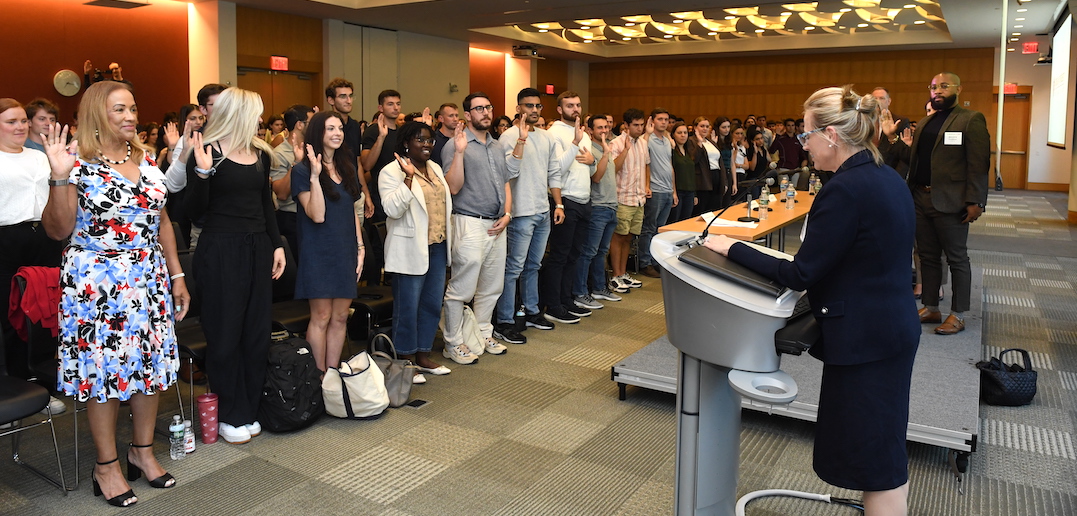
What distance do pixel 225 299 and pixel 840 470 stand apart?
2.58m

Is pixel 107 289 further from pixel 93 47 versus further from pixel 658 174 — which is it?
pixel 93 47

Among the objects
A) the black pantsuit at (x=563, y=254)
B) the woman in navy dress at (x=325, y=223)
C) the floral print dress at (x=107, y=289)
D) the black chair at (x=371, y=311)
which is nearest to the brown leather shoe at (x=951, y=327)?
the black pantsuit at (x=563, y=254)

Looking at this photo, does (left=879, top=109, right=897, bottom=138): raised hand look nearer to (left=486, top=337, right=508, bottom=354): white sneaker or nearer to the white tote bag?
(left=486, top=337, right=508, bottom=354): white sneaker

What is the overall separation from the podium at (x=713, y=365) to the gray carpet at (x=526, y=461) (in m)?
0.84

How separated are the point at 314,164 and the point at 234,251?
58 cm

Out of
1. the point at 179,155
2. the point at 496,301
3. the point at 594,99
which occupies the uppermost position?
the point at 594,99

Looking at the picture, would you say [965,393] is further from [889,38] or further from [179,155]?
[889,38]

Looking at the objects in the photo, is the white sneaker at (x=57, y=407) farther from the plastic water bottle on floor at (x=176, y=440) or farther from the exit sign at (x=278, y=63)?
the exit sign at (x=278, y=63)

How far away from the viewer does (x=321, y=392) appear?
154 inches

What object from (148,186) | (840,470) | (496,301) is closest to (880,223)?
(840,470)

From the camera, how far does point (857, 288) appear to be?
2.05m

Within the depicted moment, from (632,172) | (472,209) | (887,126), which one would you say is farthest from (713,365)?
(887,126)

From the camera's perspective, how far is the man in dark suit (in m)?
5.02

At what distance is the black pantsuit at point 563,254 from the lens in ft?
19.7
